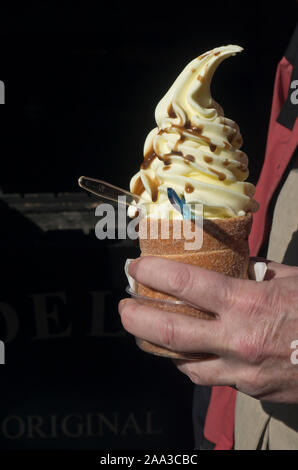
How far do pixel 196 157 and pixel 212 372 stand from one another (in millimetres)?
622

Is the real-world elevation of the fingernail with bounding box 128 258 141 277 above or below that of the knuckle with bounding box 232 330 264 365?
above

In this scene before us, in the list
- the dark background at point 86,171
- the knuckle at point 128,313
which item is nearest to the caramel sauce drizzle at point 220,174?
the knuckle at point 128,313

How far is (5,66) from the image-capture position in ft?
16.2

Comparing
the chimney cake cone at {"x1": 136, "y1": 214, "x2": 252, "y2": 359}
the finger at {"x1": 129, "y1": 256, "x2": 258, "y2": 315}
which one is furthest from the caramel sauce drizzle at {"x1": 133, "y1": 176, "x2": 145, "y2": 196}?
the finger at {"x1": 129, "y1": 256, "x2": 258, "y2": 315}

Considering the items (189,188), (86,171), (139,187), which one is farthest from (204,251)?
(86,171)

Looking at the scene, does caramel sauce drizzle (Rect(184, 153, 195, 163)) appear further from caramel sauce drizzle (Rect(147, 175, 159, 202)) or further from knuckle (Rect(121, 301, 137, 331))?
knuckle (Rect(121, 301, 137, 331))

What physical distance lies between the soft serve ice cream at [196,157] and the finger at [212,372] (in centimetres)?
42

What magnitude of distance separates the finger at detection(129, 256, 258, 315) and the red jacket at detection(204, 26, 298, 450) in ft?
2.45

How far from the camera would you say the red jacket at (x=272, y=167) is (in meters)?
1.92

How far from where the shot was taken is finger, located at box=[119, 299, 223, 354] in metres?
1.28

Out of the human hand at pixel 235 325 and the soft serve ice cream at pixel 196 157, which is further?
the soft serve ice cream at pixel 196 157

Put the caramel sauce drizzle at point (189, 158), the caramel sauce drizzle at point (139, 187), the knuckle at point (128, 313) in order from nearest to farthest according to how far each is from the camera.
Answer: the knuckle at point (128, 313), the caramel sauce drizzle at point (189, 158), the caramel sauce drizzle at point (139, 187)

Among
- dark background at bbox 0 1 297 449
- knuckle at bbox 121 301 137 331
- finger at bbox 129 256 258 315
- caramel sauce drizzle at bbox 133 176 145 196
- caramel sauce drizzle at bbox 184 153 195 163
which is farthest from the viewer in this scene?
dark background at bbox 0 1 297 449

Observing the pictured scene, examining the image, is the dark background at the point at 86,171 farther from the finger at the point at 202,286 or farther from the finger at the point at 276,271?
the finger at the point at 202,286
